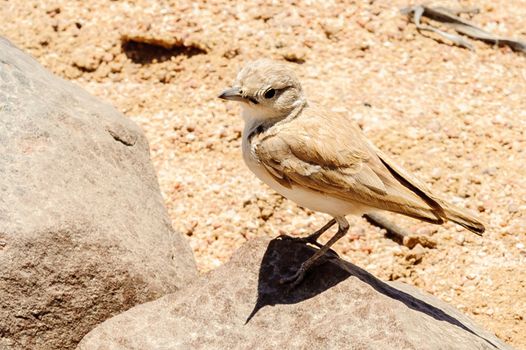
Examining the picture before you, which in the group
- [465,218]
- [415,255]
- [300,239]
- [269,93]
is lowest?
[415,255]

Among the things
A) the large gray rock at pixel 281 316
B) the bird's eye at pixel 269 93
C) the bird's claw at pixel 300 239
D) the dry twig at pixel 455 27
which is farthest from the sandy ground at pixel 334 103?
the bird's eye at pixel 269 93

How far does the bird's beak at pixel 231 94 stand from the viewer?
5.28 m

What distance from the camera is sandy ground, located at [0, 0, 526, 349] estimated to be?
23.5ft

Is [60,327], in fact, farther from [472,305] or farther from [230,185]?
[472,305]

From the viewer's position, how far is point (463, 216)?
197 inches

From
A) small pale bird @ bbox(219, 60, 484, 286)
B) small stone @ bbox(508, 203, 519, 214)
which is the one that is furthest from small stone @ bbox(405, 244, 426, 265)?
small pale bird @ bbox(219, 60, 484, 286)

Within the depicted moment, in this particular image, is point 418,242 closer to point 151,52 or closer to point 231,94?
point 231,94

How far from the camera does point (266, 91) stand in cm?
538

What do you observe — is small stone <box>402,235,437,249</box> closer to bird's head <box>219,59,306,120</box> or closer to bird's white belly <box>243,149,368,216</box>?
bird's white belly <box>243,149,368,216</box>

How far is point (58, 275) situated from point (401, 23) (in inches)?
241

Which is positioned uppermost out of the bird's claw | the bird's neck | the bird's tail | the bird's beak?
the bird's beak

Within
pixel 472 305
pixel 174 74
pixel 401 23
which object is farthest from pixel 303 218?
pixel 401 23

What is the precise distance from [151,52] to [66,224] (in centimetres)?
437

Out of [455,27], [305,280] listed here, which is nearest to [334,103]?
[455,27]
